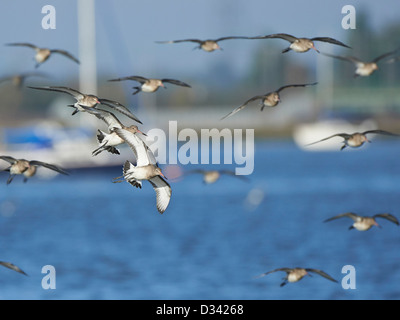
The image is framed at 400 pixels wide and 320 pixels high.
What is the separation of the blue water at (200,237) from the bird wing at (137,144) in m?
→ 20.8

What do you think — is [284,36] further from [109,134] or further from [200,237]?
[200,237]

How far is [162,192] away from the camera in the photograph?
1521 centimetres

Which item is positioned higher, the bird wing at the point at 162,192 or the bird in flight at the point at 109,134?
the bird in flight at the point at 109,134

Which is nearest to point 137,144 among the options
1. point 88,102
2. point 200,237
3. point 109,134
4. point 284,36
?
point 109,134

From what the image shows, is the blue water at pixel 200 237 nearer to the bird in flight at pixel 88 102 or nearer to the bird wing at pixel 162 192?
the bird wing at pixel 162 192

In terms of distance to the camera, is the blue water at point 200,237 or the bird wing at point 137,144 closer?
the bird wing at point 137,144

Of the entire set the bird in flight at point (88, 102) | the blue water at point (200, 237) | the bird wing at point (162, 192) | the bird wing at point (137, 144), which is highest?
the blue water at point (200, 237)

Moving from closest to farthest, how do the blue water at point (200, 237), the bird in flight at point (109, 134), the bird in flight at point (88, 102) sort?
the bird in flight at point (88, 102), the bird in flight at point (109, 134), the blue water at point (200, 237)

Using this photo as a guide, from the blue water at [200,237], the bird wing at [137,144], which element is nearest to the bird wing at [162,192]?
the bird wing at [137,144]

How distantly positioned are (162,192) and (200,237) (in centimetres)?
4067

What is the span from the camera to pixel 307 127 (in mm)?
146375

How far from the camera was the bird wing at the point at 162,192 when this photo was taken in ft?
48.5

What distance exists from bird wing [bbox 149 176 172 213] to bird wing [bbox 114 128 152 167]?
1.13 feet
